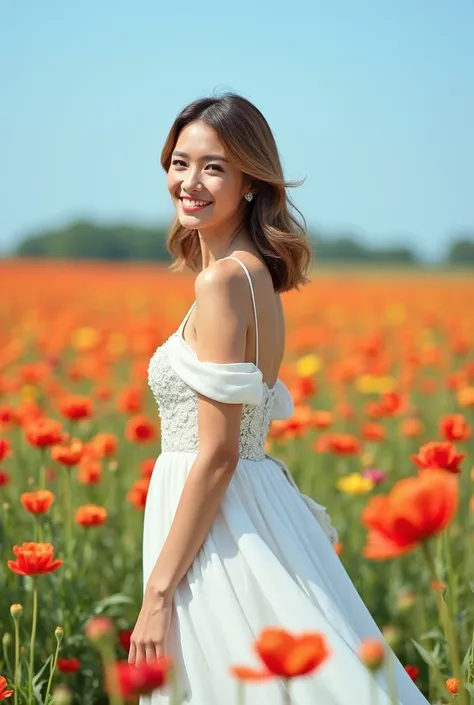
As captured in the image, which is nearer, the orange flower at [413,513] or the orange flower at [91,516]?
the orange flower at [413,513]

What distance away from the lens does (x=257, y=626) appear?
185 centimetres

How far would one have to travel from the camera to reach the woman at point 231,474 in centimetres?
184

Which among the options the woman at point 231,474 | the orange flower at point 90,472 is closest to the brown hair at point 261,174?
the woman at point 231,474

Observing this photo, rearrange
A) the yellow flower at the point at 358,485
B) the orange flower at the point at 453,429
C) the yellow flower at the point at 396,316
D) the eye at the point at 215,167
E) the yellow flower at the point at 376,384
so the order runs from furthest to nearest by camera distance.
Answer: the yellow flower at the point at 396,316 < the yellow flower at the point at 376,384 < the yellow flower at the point at 358,485 < the orange flower at the point at 453,429 < the eye at the point at 215,167

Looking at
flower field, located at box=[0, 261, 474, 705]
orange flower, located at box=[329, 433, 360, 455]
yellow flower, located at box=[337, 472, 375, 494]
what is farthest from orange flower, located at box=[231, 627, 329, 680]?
yellow flower, located at box=[337, 472, 375, 494]

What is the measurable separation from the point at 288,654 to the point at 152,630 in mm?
782

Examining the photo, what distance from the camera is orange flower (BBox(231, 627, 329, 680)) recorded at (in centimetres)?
111

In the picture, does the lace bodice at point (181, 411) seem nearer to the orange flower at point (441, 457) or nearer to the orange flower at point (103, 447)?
the orange flower at point (441, 457)

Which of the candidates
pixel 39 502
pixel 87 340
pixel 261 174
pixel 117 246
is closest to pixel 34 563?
pixel 39 502

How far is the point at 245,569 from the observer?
1893 mm

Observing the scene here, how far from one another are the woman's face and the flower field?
63cm

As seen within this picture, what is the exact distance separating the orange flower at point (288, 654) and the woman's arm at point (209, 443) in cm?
74

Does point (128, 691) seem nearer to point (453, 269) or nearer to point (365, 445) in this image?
point (365, 445)

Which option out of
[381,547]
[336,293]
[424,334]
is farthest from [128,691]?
[336,293]
